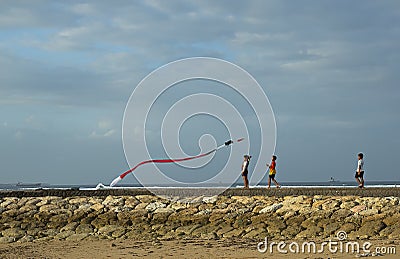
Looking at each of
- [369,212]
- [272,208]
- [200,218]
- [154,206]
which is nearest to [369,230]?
[369,212]

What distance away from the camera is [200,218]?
17.8m

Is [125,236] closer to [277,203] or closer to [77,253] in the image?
[77,253]

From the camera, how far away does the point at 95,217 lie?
1844 cm

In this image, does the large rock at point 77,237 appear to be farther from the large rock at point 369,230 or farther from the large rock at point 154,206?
the large rock at point 369,230

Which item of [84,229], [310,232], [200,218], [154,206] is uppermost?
[154,206]

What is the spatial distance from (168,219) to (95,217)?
6.63ft

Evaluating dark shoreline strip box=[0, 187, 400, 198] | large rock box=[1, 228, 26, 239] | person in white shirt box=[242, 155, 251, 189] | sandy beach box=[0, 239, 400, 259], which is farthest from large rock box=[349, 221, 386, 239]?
large rock box=[1, 228, 26, 239]

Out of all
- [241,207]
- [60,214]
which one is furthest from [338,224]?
[60,214]

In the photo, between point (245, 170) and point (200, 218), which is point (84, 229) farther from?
point (245, 170)
